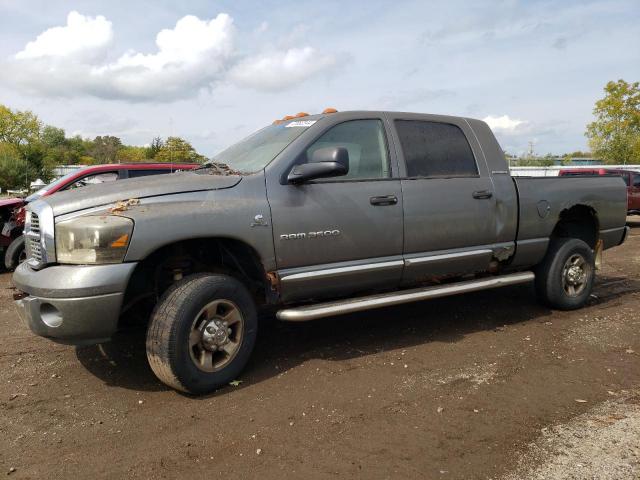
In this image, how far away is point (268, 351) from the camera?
177 inches

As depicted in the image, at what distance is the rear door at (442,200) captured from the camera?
4488mm

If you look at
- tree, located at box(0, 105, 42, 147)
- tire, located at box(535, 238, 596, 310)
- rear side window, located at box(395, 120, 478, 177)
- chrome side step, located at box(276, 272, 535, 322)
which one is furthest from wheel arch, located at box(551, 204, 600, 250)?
tree, located at box(0, 105, 42, 147)

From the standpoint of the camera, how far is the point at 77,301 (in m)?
3.25

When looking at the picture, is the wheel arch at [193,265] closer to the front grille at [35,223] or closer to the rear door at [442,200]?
the front grille at [35,223]

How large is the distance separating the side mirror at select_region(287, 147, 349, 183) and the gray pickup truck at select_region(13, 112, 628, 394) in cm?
1

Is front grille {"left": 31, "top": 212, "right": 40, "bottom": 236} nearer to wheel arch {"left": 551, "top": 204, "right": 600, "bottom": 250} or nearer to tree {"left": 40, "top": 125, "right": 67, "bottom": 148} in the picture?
wheel arch {"left": 551, "top": 204, "right": 600, "bottom": 250}

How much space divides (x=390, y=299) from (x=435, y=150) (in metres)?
1.47

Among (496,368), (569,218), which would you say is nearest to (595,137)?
(569,218)

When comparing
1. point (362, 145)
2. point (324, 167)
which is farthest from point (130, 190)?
point (362, 145)

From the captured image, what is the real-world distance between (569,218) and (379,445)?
4033 millimetres

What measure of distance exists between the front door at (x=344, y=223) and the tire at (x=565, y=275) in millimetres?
2044

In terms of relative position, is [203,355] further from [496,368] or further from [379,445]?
[496,368]

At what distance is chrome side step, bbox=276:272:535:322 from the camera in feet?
12.8

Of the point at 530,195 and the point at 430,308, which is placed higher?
the point at 530,195
